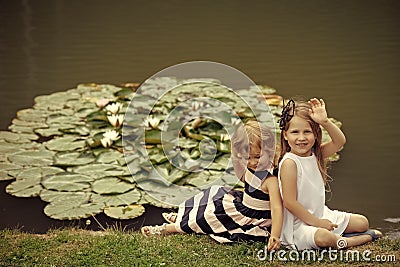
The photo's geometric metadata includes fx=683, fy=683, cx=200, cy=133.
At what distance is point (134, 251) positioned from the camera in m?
2.75

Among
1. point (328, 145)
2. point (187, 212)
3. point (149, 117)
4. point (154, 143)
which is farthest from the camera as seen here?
point (149, 117)

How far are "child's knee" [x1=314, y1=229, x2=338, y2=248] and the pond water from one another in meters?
0.75

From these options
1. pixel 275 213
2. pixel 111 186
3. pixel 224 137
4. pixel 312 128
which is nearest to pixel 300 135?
pixel 312 128

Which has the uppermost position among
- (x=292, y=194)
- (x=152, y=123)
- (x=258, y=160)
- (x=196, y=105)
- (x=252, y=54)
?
(x=252, y=54)

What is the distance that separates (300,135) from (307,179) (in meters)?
0.18

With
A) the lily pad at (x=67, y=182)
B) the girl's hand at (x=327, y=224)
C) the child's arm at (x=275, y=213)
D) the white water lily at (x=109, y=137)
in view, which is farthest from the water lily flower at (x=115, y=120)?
the girl's hand at (x=327, y=224)

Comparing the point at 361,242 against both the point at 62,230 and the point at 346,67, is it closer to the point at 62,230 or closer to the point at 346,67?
the point at 62,230

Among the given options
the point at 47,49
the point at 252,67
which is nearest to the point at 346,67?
the point at 252,67

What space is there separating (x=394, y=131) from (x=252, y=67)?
1.78 metres

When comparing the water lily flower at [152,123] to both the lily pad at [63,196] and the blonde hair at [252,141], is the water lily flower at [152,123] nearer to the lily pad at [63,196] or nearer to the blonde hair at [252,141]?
the lily pad at [63,196]

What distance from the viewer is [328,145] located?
9.00 feet

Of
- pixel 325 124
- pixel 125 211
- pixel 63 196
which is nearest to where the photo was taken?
pixel 325 124

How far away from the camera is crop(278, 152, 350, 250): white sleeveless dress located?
2.71 meters

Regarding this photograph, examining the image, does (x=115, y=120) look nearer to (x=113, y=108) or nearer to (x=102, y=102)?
(x=113, y=108)
